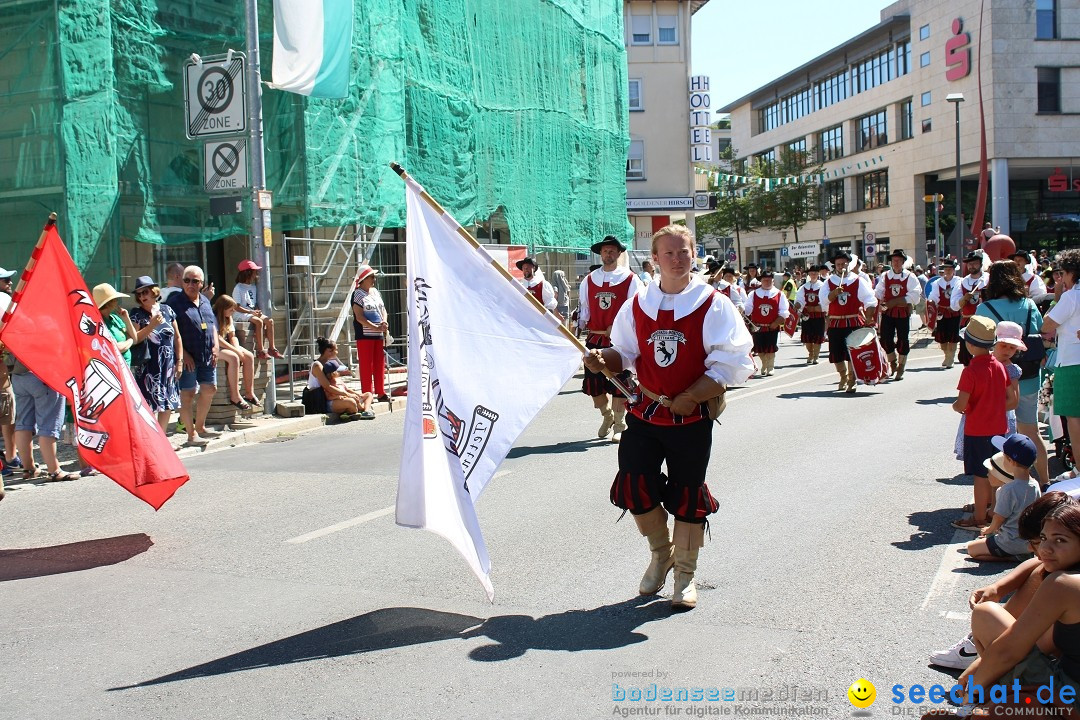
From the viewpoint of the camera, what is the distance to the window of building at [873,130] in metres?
63.2

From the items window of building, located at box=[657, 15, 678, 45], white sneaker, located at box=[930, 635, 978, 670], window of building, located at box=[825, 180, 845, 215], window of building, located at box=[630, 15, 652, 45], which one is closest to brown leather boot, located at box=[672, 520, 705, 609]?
white sneaker, located at box=[930, 635, 978, 670]

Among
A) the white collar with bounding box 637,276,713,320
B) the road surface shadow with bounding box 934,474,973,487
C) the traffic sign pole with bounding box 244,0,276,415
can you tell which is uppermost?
the traffic sign pole with bounding box 244,0,276,415

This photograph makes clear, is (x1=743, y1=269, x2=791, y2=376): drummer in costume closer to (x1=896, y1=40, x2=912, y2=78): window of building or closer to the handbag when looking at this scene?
the handbag

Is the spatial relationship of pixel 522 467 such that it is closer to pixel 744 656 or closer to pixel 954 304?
pixel 744 656

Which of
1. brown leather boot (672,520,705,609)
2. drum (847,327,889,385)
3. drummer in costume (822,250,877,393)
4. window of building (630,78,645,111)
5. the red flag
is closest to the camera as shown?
brown leather boot (672,520,705,609)

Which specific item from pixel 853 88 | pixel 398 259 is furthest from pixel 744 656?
pixel 853 88

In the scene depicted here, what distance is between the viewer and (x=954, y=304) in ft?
53.5

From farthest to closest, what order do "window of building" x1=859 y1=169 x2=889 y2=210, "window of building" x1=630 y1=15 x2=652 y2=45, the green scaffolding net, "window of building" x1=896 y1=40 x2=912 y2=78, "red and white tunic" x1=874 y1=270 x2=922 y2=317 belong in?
"window of building" x1=859 y1=169 x2=889 y2=210 → "window of building" x1=896 y1=40 x2=912 y2=78 → "window of building" x1=630 y1=15 x2=652 y2=45 → "red and white tunic" x1=874 y1=270 x2=922 y2=317 → the green scaffolding net

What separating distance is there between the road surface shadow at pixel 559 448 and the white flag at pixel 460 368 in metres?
4.99

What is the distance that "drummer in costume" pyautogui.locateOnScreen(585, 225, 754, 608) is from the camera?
547cm

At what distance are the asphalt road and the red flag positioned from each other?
0.47 m

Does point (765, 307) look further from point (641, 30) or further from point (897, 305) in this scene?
point (641, 30)

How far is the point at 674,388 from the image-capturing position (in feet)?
18.3

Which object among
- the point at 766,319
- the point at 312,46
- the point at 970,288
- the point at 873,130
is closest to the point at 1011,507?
the point at 970,288
